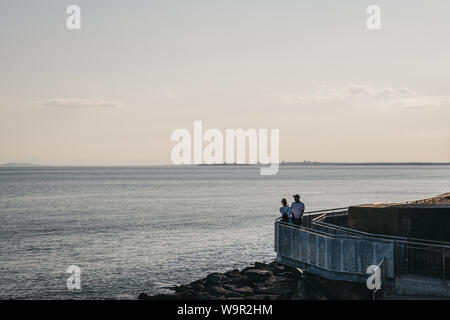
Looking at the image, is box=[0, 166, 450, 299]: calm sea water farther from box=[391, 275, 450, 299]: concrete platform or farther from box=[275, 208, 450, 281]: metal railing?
box=[391, 275, 450, 299]: concrete platform

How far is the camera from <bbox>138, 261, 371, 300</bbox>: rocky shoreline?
18.0 metres

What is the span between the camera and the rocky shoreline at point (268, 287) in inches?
709

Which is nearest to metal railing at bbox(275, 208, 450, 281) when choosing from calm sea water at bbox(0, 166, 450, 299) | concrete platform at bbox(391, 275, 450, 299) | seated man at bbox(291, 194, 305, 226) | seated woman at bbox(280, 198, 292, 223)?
concrete platform at bbox(391, 275, 450, 299)

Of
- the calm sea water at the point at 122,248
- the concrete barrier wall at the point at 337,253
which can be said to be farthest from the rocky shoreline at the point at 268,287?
the calm sea water at the point at 122,248

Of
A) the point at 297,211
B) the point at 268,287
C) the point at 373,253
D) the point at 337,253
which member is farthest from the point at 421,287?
the point at 268,287

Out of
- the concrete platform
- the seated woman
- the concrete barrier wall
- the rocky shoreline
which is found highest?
the seated woman

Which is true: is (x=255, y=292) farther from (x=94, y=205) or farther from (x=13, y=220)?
(x=94, y=205)

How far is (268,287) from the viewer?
22.7m

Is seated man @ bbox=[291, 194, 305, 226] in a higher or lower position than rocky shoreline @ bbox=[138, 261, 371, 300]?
higher

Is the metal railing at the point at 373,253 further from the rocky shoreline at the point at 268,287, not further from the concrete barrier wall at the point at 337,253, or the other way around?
the rocky shoreline at the point at 268,287

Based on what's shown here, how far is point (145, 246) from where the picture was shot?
44031 mm

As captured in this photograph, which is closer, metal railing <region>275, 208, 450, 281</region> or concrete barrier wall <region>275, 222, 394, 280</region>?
metal railing <region>275, 208, 450, 281</region>

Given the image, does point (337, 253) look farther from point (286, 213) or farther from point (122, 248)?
point (122, 248)
